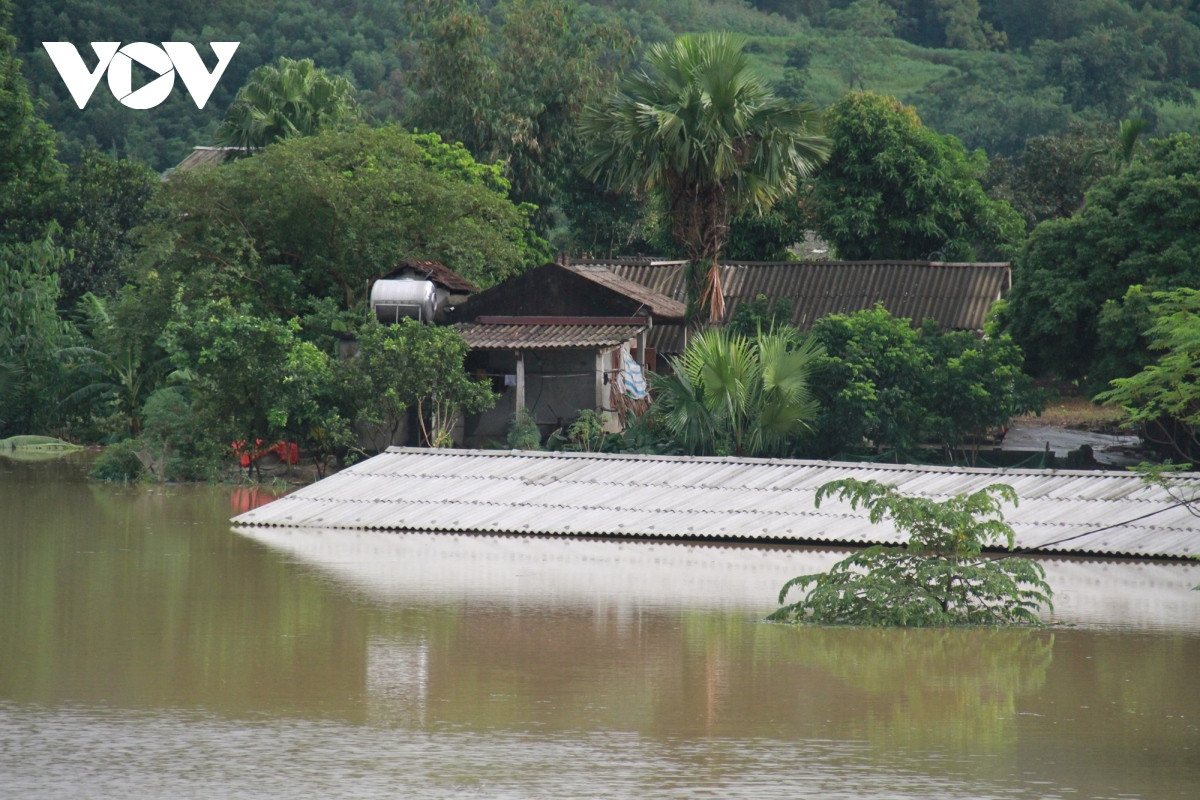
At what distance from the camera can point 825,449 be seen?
24.0 m

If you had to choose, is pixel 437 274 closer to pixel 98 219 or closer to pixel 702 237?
pixel 702 237

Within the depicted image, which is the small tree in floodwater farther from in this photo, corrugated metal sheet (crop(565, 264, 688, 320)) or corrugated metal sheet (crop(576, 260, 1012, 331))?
corrugated metal sheet (crop(576, 260, 1012, 331))

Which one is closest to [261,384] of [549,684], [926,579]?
[926,579]

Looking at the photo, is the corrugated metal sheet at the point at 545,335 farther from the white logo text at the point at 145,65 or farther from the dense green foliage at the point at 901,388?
the white logo text at the point at 145,65

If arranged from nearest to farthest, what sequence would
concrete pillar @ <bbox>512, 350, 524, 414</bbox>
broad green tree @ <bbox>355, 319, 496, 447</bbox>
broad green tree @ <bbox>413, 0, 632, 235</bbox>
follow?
broad green tree @ <bbox>355, 319, 496, 447</bbox>, concrete pillar @ <bbox>512, 350, 524, 414</bbox>, broad green tree @ <bbox>413, 0, 632, 235</bbox>

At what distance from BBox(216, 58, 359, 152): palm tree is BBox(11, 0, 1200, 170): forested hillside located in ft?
66.7

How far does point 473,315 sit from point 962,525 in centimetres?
1502

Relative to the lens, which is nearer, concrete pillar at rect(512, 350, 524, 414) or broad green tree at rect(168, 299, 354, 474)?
broad green tree at rect(168, 299, 354, 474)

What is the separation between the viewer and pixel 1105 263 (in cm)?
2386

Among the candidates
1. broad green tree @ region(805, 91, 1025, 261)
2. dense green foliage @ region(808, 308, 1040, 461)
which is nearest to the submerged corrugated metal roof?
dense green foliage @ region(808, 308, 1040, 461)

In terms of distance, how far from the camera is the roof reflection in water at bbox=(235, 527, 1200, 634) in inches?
594

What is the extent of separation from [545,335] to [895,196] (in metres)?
11.4

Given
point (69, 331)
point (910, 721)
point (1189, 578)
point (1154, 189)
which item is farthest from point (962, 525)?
point (69, 331)

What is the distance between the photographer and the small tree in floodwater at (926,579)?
1349cm
